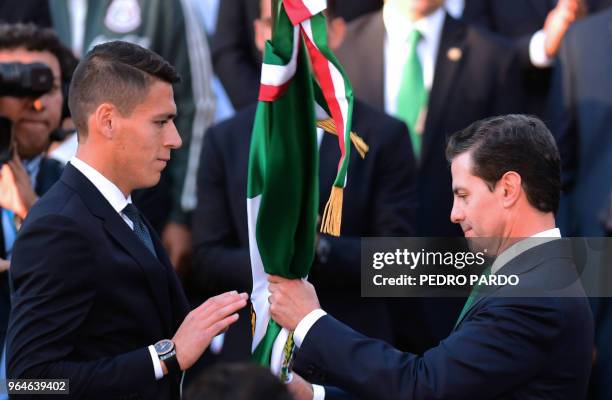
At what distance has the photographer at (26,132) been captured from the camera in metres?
4.06

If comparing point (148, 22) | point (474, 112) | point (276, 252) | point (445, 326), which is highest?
point (148, 22)

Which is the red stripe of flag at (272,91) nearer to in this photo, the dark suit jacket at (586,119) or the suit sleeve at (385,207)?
the suit sleeve at (385,207)

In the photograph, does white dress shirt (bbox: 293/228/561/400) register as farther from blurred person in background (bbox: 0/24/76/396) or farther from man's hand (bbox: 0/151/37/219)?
man's hand (bbox: 0/151/37/219)

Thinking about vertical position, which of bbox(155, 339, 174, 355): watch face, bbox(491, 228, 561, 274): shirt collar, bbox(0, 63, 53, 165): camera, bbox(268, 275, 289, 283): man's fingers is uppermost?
bbox(0, 63, 53, 165): camera

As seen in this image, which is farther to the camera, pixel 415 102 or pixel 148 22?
pixel 148 22

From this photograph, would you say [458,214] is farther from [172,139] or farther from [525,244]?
[172,139]

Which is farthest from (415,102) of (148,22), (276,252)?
(276,252)

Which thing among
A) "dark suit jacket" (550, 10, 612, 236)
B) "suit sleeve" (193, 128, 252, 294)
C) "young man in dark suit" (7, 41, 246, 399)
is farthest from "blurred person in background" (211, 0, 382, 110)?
"young man in dark suit" (7, 41, 246, 399)

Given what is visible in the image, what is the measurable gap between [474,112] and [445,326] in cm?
110

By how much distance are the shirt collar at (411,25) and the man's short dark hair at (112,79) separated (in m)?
2.32

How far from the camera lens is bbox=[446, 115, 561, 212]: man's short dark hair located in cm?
314

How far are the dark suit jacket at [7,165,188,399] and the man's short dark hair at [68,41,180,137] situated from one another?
22cm

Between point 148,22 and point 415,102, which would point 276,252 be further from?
point 148,22

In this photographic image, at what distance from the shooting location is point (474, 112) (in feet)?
17.0
